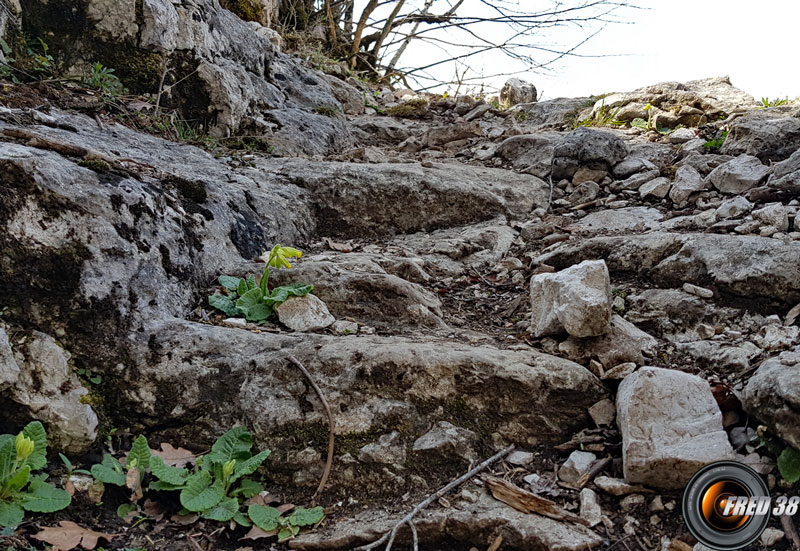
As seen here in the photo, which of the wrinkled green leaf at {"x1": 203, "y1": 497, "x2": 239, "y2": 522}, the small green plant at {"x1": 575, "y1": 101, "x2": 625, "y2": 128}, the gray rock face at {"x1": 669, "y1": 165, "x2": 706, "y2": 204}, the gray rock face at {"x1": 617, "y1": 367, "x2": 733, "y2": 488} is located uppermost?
the small green plant at {"x1": 575, "y1": 101, "x2": 625, "y2": 128}

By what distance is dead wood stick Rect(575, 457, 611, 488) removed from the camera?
189 centimetres

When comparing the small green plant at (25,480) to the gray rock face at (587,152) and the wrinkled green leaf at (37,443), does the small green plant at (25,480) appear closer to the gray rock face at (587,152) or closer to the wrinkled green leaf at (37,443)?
the wrinkled green leaf at (37,443)

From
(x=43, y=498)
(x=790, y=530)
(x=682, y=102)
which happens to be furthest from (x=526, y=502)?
(x=682, y=102)

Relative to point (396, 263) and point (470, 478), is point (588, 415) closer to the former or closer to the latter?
point (470, 478)

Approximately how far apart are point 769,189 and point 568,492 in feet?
9.18

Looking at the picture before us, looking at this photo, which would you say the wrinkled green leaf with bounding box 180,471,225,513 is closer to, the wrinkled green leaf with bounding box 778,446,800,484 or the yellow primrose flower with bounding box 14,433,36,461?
the yellow primrose flower with bounding box 14,433,36,461

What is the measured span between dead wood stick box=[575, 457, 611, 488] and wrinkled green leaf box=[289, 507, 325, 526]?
0.97 meters

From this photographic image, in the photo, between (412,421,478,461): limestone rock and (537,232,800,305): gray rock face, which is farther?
(537,232,800,305): gray rock face

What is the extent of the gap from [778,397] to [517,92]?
801 cm

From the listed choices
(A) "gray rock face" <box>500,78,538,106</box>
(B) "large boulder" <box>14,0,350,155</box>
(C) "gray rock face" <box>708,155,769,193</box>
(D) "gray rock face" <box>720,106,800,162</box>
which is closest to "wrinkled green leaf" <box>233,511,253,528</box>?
(C) "gray rock face" <box>708,155,769,193</box>

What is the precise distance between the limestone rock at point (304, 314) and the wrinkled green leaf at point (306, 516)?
3.22ft

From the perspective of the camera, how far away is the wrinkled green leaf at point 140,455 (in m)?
1.90

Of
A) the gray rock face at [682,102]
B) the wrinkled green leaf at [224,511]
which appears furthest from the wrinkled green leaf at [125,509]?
the gray rock face at [682,102]

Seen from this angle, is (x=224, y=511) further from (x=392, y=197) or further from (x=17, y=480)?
(x=392, y=197)
